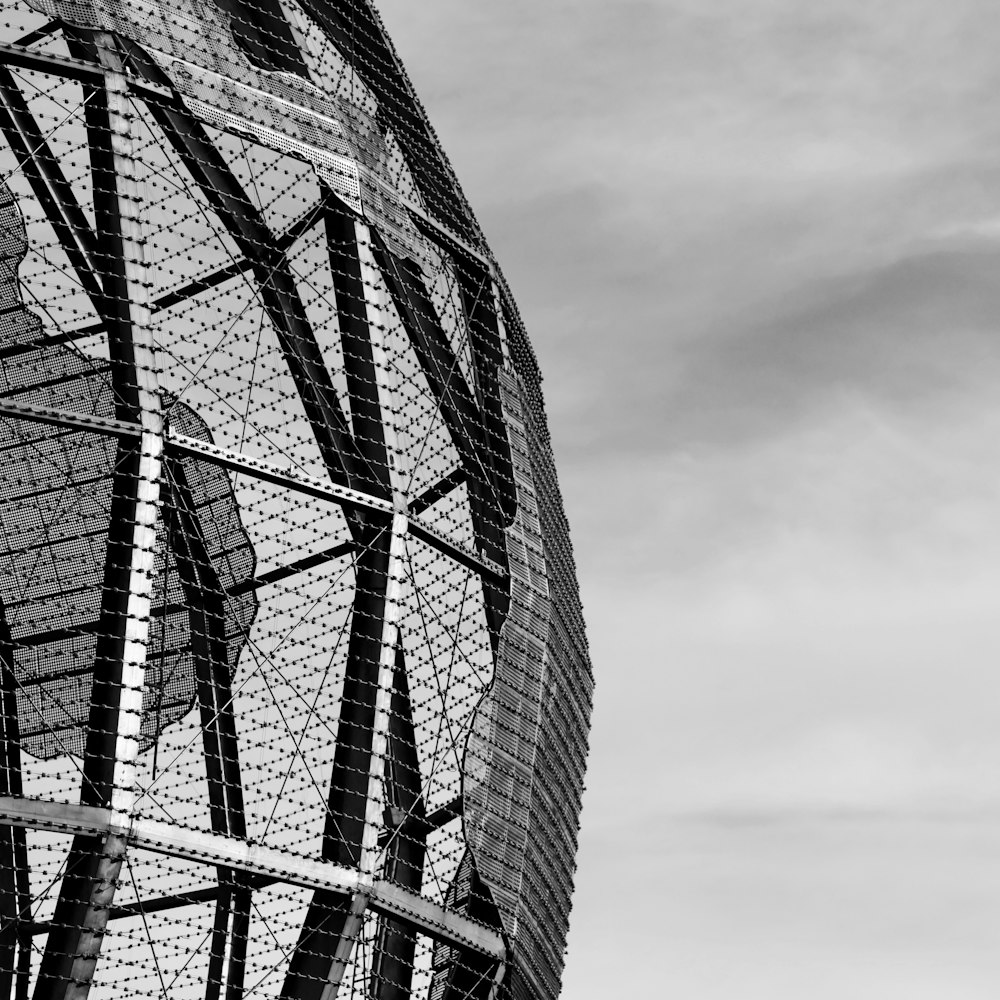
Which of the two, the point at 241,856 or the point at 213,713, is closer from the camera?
the point at 241,856

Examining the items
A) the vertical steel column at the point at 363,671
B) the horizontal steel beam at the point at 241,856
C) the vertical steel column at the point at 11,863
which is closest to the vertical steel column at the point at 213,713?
the vertical steel column at the point at 11,863

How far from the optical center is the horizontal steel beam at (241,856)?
11.1m

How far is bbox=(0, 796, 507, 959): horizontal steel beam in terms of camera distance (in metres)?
11.1

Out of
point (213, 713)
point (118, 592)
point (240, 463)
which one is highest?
point (213, 713)

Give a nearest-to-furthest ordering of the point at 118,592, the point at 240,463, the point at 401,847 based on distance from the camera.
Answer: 1. the point at 118,592
2. the point at 240,463
3. the point at 401,847

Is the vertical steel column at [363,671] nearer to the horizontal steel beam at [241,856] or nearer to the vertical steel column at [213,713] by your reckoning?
the horizontal steel beam at [241,856]

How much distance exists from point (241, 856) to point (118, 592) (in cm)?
175

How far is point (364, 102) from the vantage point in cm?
1561

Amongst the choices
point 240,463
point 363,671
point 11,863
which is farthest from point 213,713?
point 240,463

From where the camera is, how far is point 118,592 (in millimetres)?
11453

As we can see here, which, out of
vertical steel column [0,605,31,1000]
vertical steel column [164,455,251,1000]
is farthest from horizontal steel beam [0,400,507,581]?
vertical steel column [164,455,251,1000]

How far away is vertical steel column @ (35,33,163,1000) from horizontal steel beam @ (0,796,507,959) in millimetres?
142

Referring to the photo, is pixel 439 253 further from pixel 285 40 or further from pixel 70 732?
pixel 70 732

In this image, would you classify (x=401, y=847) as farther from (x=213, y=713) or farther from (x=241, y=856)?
(x=213, y=713)
